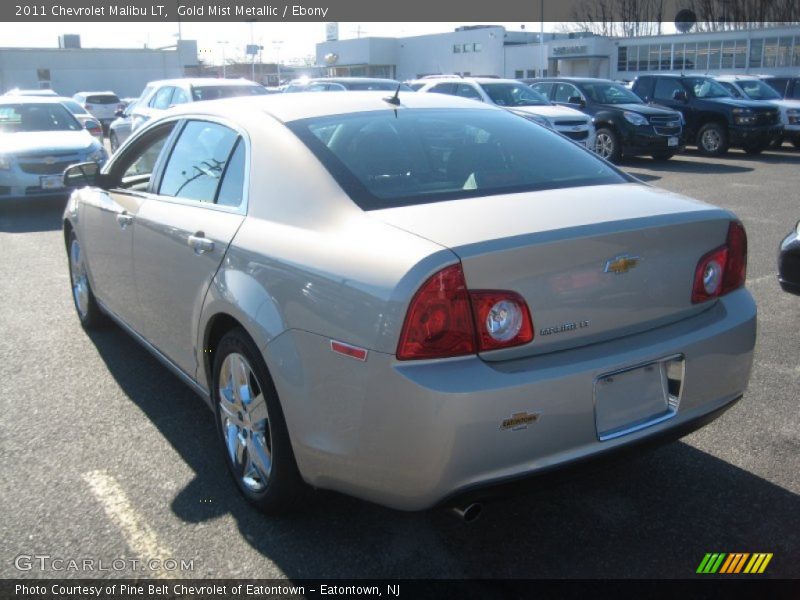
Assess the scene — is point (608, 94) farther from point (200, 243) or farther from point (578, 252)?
point (578, 252)

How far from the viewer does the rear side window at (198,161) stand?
3.72 meters

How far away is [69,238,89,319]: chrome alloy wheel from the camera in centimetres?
562

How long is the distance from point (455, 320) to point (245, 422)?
3.91 ft

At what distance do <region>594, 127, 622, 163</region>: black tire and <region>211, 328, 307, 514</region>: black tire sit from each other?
576 inches

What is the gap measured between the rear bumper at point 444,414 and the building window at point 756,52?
131 feet

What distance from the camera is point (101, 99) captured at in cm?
3597

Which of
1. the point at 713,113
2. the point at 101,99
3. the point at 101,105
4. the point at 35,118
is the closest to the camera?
the point at 35,118

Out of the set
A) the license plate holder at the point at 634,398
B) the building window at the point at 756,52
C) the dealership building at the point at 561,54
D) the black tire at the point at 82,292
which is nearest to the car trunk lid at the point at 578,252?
the license plate holder at the point at 634,398

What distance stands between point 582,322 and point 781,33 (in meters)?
39.8

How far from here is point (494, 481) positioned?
8.28ft

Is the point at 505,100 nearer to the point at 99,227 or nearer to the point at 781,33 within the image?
the point at 99,227

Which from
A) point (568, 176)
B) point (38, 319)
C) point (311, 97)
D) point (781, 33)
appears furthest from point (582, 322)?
point (781, 33)

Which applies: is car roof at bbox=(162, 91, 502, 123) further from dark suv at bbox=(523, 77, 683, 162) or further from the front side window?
dark suv at bbox=(523, 77, 683, 162)

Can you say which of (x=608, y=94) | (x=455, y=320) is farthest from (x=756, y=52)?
(x=455, y=320)
